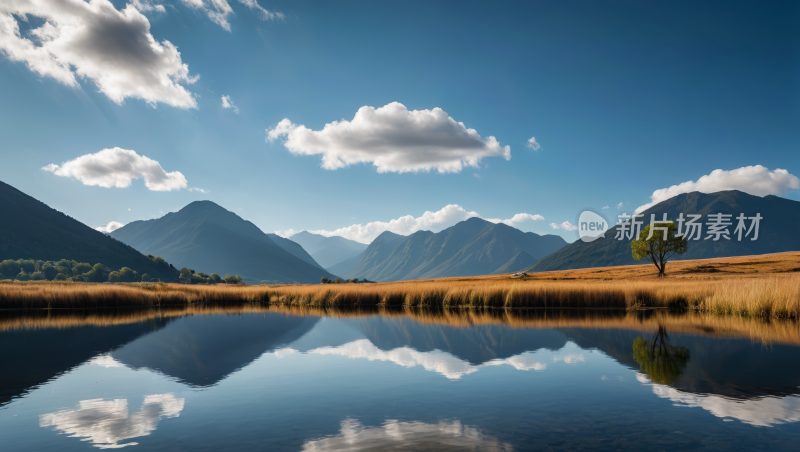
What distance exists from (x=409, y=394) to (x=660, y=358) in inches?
382

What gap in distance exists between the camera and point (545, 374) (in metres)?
12.9

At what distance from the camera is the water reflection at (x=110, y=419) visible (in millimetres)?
8188

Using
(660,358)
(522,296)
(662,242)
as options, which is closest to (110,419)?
(660,358)

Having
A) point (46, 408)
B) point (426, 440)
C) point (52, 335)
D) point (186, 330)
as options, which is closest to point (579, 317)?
point (426, 440)

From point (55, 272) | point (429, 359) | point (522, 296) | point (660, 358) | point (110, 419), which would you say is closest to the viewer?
point (110, 419)

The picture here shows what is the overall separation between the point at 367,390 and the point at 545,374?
18.6 feet

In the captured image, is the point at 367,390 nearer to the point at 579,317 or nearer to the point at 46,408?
the point at 46,408

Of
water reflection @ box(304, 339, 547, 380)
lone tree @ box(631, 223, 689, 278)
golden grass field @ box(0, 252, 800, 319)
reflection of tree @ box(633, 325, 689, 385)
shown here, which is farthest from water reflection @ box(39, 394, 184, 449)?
lone tree @ box(631, 223, 689, 278)

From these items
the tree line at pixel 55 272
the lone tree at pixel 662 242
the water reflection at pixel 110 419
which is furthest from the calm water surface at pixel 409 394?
the tree line at pixel 55 272

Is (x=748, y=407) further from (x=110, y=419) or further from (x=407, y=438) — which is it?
(x=110, y=419)

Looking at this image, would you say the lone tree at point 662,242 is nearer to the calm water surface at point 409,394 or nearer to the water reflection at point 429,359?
the calm water surface at point 409,394

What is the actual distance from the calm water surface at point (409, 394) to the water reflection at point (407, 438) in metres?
0.05

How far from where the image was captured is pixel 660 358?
14.5m

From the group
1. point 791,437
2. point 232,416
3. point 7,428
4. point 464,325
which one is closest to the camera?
point 791,437
